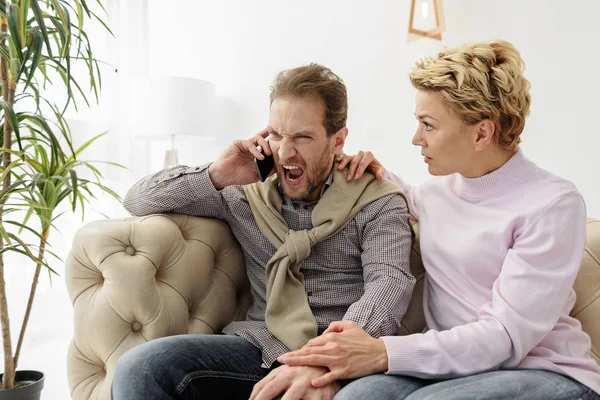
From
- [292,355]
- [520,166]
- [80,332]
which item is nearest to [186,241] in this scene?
[80,332]

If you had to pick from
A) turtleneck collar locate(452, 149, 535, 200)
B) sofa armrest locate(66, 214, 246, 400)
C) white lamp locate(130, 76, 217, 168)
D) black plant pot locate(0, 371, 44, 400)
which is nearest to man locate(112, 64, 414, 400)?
sofa armrest locate(66, 214, 246, 400)

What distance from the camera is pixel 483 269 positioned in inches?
53.4

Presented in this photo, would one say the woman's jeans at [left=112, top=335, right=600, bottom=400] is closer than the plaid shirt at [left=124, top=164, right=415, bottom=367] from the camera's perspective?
Yes

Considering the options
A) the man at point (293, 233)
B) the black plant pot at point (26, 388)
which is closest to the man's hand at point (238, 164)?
the man at point (293, 233)

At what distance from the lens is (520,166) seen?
1.37 metres

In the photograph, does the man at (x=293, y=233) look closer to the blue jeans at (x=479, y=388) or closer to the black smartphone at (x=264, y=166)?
the black smartphone at (x=264, y=166)

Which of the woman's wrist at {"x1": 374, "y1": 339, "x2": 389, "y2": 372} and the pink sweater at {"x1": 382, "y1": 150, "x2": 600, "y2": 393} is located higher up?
the pink sweater at {"x1": 382, "y1": 150, "x2": 600, "y2": 393}

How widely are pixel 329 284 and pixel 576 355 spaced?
610 mm

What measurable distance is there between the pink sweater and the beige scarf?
25 cm

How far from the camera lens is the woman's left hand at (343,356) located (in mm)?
1212

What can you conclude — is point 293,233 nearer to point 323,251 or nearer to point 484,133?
point 323,251

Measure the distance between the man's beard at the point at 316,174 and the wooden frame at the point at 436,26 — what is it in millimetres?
1187

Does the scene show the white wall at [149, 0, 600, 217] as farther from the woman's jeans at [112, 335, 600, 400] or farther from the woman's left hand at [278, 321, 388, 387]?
the woman's left hand at [278, 321, 388, 387]

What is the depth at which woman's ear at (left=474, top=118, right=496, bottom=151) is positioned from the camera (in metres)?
1.37
